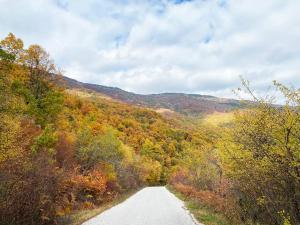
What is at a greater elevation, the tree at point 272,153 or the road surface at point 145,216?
the tree at point 272,153

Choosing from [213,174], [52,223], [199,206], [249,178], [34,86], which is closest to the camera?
[249,178]

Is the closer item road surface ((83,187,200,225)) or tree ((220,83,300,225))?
tree ((220,83,300,225))

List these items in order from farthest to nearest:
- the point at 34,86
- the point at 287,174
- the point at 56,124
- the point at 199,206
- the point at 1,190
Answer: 1. the point at 56,124
2. the point at 34,86
3. the point at 199,206
4. the point at 1,190
5. the point at 287,174

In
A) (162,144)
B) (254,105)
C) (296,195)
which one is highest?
(254,105)

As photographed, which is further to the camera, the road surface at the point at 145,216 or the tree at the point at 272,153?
the road surface at the point at 145,216

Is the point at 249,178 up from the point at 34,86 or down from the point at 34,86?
down

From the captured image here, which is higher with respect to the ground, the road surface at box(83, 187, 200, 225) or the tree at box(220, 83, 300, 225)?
the tree at box(220, 83, 300, 225)

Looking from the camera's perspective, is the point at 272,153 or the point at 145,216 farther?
the point at 145,216

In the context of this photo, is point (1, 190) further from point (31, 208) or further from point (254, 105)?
point (254, 105)

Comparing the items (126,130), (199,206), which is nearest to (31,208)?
(199,206)

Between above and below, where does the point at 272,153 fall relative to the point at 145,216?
above

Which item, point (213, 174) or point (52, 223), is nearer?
point (52, 223)

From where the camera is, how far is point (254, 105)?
9.88 meters

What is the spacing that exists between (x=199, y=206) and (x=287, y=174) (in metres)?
17.2
